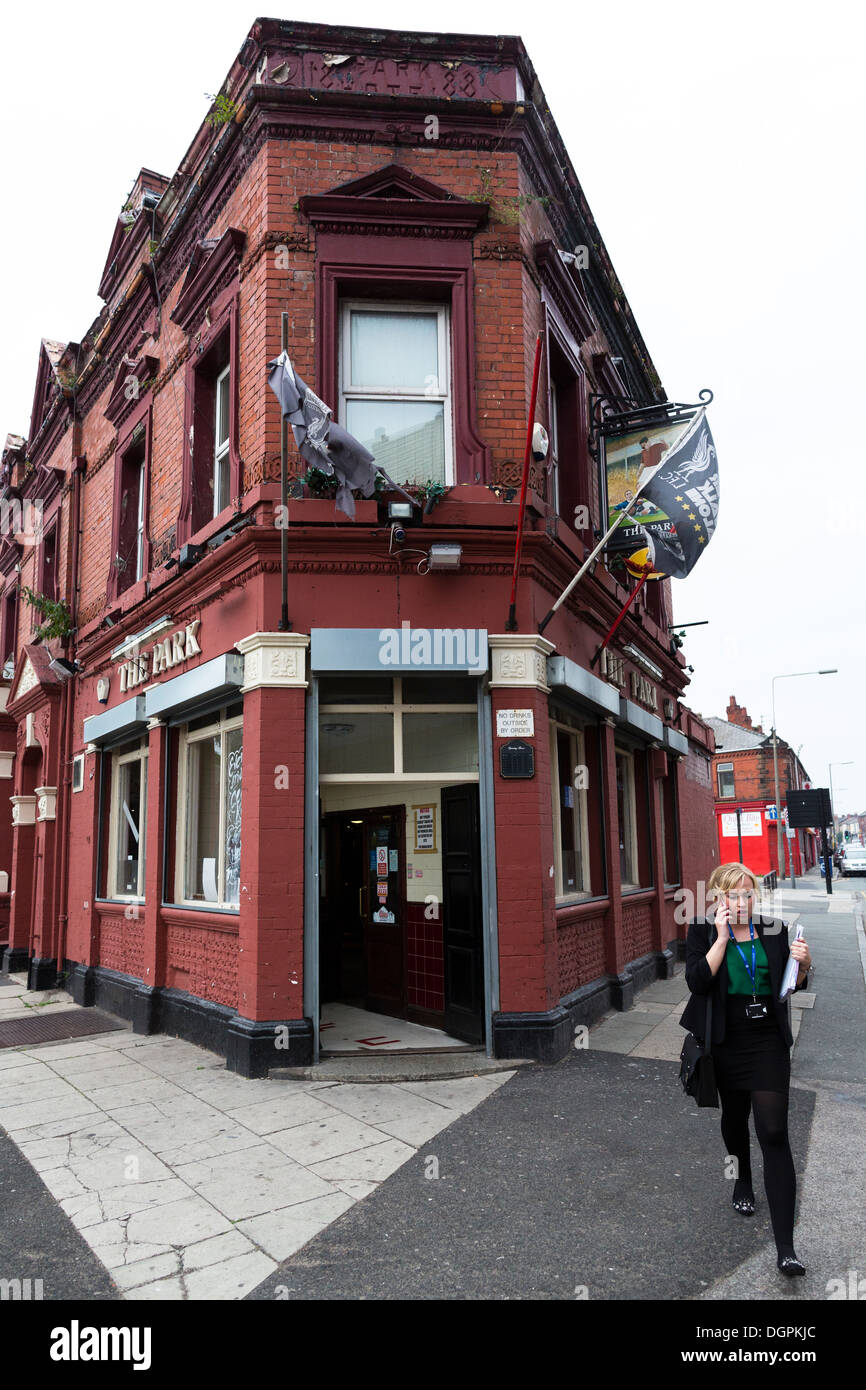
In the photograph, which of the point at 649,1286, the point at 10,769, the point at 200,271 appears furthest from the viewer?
the point at 10,769

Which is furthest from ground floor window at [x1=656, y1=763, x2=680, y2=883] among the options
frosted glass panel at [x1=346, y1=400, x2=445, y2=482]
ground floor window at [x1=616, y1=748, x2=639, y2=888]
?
frosted glass panel at [x1=346, y1=400, x2=445, y2=482]

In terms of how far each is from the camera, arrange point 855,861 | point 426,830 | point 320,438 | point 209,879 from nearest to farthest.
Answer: point 320,438
point 209,879
point 426,830
point 855,861

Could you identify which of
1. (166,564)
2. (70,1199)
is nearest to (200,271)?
(166,564)

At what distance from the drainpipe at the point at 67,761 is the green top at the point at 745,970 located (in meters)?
10.6

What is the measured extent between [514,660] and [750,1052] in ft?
14.4

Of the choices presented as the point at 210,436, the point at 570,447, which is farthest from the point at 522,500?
the point at 210,436

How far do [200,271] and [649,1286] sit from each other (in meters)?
9.67

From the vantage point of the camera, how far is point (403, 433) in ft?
28.2

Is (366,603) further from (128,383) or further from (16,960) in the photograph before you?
(16,960)

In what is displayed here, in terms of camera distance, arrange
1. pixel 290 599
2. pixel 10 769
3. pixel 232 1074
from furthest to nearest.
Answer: pixel 10 769
pixel 290 599
pixel 232 1074

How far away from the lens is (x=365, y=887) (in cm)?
996

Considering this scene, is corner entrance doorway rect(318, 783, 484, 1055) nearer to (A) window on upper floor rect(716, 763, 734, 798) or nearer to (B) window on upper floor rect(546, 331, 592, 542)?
(B) window on upper floor rect(546, 331, 592, 542)

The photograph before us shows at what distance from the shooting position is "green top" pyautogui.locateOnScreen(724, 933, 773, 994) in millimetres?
4183

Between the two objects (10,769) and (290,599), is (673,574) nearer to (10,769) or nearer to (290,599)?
(290,599)
